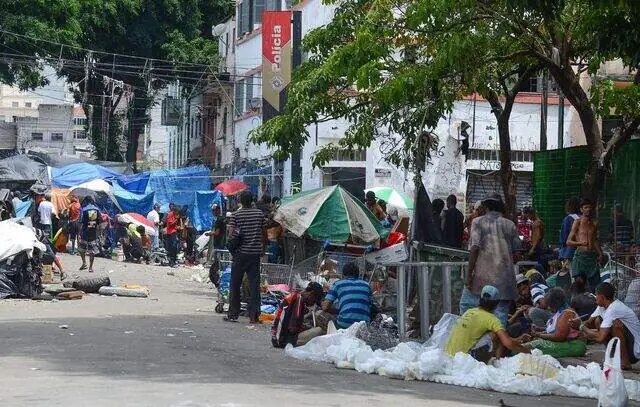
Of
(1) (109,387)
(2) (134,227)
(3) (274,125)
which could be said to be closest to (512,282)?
(1) (109,387)

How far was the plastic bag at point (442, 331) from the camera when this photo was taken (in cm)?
1320

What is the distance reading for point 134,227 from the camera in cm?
3538

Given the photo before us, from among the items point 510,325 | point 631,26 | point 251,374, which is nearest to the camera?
point 251,374

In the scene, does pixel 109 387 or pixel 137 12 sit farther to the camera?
pixel 137 12

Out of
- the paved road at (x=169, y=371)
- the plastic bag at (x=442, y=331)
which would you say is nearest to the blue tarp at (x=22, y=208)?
the paved road at (x=169, y=371)

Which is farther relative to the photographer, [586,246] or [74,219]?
[74,219]

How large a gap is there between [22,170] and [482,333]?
34350 millimetres

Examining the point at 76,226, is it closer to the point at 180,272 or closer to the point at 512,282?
the point at 180,272

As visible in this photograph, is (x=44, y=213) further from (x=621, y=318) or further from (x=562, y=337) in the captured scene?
(x=621, y=318)

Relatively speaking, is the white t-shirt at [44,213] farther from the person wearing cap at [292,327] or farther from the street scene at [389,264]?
the person wearing cap at [292,327]

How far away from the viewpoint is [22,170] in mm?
44344

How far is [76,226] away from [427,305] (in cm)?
2236

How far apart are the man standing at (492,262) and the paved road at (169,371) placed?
2.07 m

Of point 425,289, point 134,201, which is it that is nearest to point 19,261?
point 425,289
